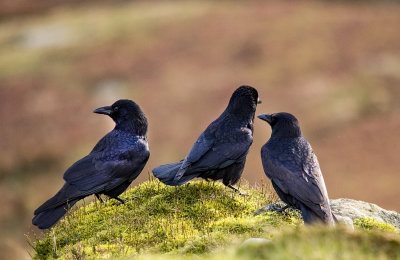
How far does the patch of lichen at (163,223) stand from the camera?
6.89 meters

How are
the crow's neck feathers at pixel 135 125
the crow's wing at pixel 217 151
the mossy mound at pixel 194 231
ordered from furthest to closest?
the crow's neck feathers at pixel 135 125 < the crow's wing at pixel 217 151 < the mossy mound at pixel 194 231

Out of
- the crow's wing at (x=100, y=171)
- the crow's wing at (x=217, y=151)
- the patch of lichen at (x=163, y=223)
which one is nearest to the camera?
the patch of lichen at (x=163, y=223)

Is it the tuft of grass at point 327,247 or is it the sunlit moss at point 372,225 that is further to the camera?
the sunlit moss at point 372,225

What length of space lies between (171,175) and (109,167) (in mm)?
1142

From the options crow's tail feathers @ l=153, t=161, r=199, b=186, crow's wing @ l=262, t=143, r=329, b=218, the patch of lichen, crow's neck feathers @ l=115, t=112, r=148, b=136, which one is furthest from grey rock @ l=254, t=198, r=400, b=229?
crow's neck feathers @ l=115, t=112, r=148, b=136

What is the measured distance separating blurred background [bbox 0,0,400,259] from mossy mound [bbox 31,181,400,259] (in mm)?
17905

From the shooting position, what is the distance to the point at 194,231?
285 inches

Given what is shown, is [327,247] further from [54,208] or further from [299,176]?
[54,208]

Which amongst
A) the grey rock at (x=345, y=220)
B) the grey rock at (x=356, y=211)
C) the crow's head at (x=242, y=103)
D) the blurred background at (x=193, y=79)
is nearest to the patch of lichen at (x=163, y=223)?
the grey rock at (x=356, y=211)

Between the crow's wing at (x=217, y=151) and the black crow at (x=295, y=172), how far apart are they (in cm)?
66

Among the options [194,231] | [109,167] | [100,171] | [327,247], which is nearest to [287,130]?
[194,231]

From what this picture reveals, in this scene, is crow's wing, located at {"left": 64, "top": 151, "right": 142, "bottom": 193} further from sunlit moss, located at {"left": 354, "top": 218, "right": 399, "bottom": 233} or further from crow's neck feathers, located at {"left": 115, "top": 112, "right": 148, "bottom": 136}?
sunlit moss, located at {"left": 354, "top": 218, "right": 399, "bottom": 233}

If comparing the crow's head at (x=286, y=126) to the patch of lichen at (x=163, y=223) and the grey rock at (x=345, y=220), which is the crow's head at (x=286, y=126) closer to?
the patch of lichen at (x=163, y=223)

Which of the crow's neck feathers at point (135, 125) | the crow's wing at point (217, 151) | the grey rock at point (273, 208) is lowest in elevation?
the grey rock at point (273, 208)
